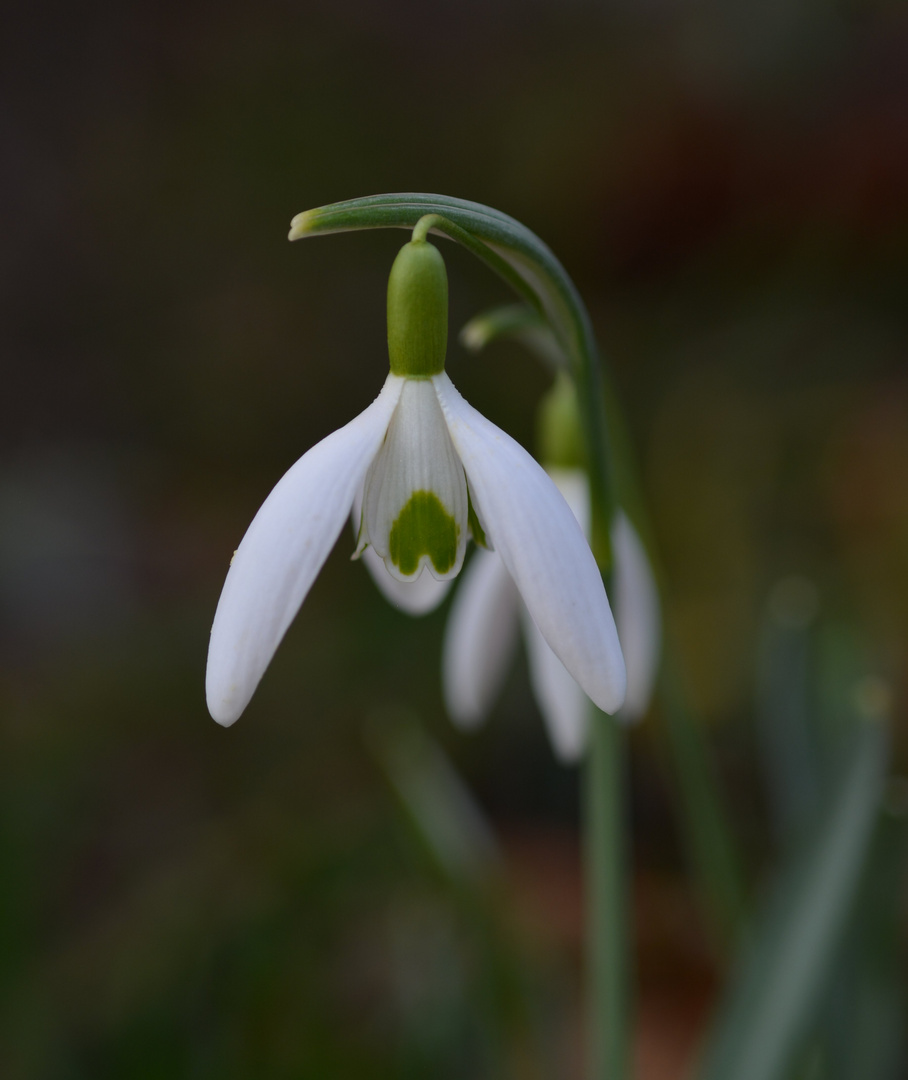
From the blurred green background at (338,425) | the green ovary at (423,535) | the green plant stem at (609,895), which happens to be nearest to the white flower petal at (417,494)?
the green ovary at (423,535)

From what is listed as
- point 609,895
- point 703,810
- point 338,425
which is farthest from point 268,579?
point 338,425

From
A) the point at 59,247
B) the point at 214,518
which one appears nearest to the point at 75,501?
the point at 214,518

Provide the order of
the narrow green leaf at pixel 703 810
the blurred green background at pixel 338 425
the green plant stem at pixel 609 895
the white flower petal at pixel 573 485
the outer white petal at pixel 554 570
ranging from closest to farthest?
the outer white petal at pixel 554 570 → the green plant stem at pixel 609 895 → the white flower petal at pixel 573 485 → the narrow green leaf at pixel 703 810 → the blurred green background at pixel 338 425

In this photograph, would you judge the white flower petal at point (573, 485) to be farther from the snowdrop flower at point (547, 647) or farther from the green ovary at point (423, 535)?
the green ovary at point (423, 535)

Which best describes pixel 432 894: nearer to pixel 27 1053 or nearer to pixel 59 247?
pixel 27 1053

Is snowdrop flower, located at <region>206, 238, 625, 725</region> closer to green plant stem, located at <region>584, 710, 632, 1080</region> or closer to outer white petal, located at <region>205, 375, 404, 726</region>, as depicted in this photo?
outer white petal, located at <region>205, 375, 404, 726</region>

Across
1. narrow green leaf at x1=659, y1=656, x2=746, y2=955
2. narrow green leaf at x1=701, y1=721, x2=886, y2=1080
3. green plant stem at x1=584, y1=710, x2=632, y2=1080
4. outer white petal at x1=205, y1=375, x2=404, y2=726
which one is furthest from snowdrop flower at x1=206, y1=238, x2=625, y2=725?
narrow green leaf at x1=659, y1=656, x2=746, y2=955
